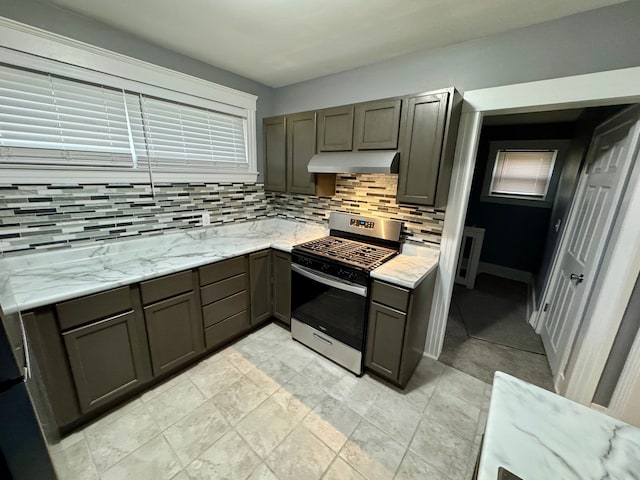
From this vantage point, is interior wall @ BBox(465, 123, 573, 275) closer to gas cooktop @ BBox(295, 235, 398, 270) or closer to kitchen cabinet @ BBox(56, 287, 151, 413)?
gas cooktop @ BBox(295, 235, 398, 270)

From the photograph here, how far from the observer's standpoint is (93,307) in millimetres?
1504

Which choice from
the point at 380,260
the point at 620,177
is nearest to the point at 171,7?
the point at 380,260

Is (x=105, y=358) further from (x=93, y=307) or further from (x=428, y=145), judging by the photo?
(x=428, y=145)

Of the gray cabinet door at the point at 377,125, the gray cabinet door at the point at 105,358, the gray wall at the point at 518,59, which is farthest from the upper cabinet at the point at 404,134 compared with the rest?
the gray cabinet door at the point at 105,358

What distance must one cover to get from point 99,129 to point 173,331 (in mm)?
1565

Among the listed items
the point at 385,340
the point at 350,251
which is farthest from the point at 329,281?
the point at 385,340

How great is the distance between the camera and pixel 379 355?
1951mm

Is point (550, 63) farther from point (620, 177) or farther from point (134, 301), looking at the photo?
point (134, 301)

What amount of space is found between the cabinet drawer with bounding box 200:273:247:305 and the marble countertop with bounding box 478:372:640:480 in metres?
1.92

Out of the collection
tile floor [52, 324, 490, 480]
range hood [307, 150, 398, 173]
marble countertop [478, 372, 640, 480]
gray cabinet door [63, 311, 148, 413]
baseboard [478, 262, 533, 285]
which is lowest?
tile floor [52, 324, 490, 480]

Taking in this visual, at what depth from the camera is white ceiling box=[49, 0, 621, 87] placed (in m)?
1.45

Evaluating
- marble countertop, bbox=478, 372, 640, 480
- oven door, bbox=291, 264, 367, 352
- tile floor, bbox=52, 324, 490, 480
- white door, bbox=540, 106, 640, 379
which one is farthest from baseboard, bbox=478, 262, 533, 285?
marble countertop, bbox=478, 372, 640, 480

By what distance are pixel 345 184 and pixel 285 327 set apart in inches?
63.2

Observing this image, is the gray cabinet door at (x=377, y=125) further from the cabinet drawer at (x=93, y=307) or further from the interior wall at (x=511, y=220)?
the interior wall at (x=511, y=220)
